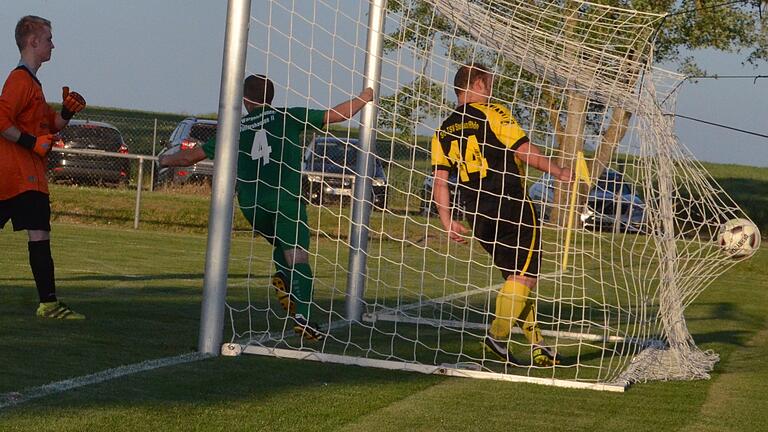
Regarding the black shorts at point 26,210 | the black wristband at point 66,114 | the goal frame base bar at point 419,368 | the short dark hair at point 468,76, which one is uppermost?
the short dark hair at point 468,76

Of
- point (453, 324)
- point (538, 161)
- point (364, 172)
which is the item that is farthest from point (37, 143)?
point (453, 324)

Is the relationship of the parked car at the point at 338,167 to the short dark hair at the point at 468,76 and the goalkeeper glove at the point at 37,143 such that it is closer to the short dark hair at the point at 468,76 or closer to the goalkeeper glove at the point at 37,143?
the short dark hair at the point at 468,76

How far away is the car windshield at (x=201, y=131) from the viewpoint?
25.9 metres

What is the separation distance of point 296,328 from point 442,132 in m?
1.57

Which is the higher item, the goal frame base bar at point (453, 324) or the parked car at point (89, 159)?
the parked car at point (89, 159)

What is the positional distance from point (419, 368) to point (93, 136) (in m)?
21.1

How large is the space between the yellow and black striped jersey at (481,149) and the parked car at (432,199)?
0.39ft

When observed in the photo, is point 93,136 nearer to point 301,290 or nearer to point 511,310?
point 301,290

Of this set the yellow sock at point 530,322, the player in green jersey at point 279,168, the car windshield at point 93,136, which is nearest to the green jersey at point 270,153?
the player in green jersey at point 279,168

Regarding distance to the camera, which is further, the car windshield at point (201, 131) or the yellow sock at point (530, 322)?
the car windshield at point (201, 131)

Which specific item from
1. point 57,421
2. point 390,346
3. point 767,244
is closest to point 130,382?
point 57,421

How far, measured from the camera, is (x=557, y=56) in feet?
28.9

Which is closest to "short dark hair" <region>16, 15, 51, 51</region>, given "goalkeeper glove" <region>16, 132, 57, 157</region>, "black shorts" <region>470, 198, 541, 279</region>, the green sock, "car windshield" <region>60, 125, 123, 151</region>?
"goalkeeper glove" <region>16, 132, 57, 157</region>

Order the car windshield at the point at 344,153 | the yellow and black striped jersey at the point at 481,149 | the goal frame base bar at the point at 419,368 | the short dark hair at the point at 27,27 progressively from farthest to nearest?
the car windshield at the point at 344,153 < the short dark hair at the point at 27,27 < the yellow and black striped jersey at the point at 481,149 < the goal frame base bar at the point at 419,368
